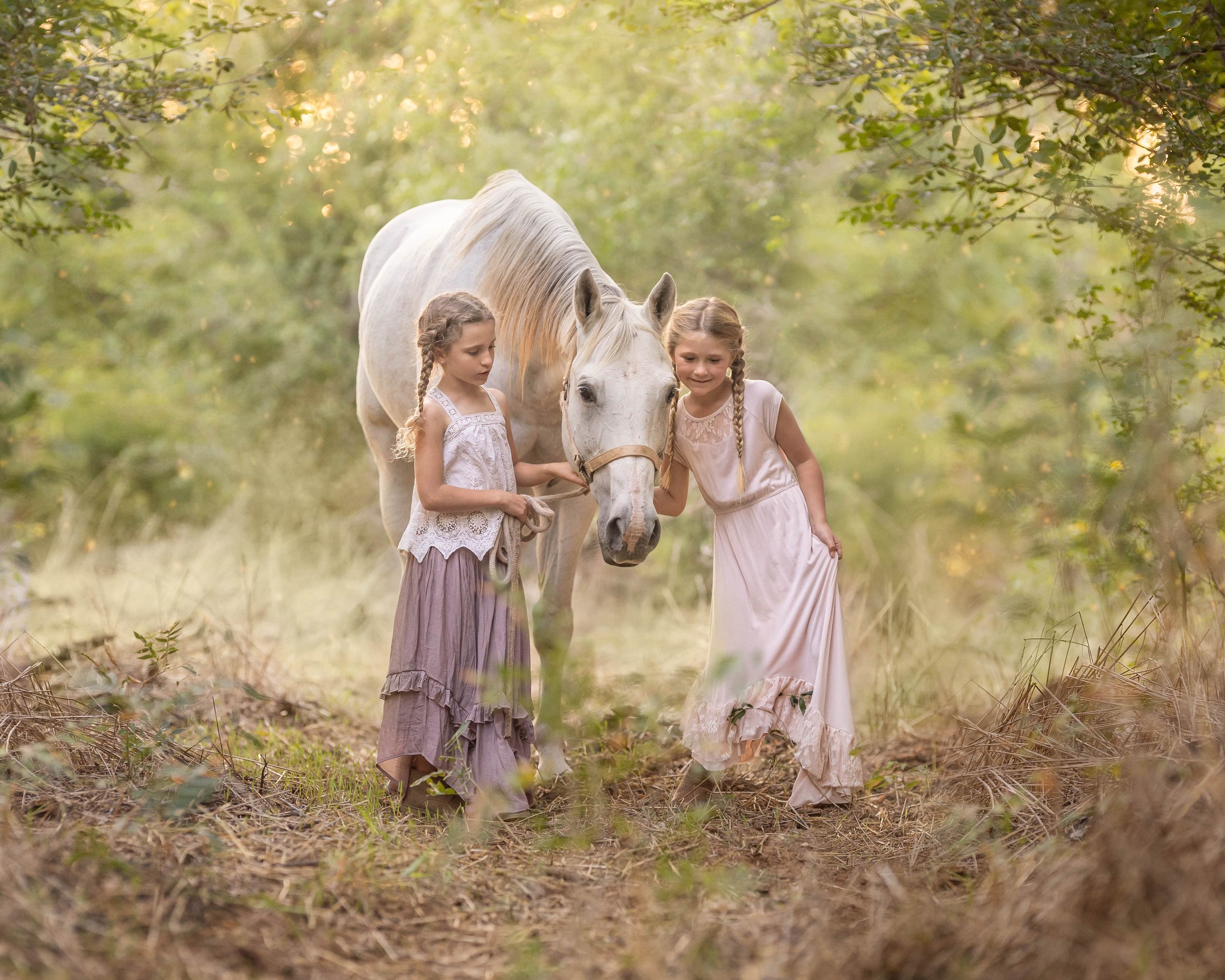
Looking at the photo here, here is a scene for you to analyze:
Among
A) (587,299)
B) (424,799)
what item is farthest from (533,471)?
(424,799)

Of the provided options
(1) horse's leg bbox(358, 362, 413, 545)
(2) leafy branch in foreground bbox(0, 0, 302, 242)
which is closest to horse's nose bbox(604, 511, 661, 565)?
(1) horse's leg bbox(358, 362, 413, 545)

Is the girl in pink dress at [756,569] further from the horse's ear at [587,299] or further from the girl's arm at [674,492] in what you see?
the horse's ear at [587,299]

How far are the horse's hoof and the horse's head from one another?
1.02m

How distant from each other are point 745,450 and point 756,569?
0.40m

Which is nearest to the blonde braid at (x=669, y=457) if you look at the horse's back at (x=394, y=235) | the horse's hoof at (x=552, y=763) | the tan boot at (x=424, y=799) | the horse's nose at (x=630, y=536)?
the horse's nose at (x=630, y=536)

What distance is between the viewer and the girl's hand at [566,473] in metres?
3.23

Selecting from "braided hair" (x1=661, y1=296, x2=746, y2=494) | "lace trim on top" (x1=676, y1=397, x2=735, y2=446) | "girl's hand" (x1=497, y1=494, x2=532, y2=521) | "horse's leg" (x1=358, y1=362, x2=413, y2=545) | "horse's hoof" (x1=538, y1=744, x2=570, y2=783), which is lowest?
"horse's hoof" (x1=538, y1=744, x2=570, y2=783)

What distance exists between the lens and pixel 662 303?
3316 millimetres

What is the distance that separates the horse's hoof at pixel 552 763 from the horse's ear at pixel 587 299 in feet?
5.12

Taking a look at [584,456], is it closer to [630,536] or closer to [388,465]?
[630,536]

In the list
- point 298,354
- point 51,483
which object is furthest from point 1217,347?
point 51,483

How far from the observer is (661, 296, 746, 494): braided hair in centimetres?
332

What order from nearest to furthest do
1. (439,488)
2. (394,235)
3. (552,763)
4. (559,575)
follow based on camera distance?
(439,488) → (552,763) → (559,575) → (394,235)

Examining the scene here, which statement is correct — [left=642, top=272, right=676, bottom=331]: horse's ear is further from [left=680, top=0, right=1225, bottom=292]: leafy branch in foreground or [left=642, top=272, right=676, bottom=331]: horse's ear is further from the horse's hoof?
the horse's hoof
